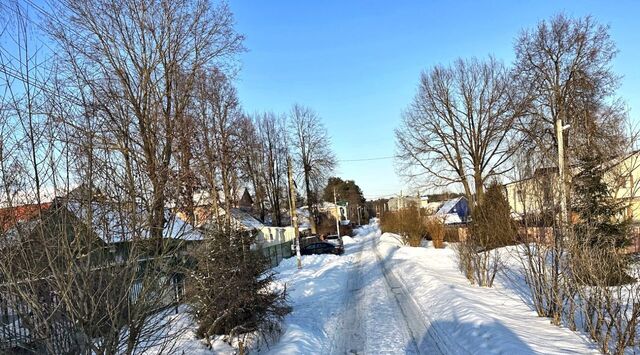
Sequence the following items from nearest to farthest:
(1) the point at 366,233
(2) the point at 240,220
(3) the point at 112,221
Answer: (3) the point at 112,221 < (2) the point at 240,220 < (1) the point at 366,233

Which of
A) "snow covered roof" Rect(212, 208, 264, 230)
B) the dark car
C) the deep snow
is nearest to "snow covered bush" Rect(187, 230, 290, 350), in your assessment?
the deep snow

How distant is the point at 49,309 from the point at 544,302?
9.52 metres

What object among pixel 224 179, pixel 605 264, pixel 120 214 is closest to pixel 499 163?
pixel 224 179

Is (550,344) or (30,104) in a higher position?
(30,104)

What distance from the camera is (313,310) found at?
483 inches

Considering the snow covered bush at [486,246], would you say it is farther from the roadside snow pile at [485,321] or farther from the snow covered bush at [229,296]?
the snow covered bush at [229,296]

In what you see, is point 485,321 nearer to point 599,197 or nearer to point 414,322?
point 414,322

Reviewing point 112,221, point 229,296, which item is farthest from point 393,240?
point 112,221

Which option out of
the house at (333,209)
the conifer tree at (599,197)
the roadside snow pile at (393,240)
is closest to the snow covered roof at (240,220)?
the conifer tree at (599,197)

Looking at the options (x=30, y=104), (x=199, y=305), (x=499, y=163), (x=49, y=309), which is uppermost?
(x=499, y=163)

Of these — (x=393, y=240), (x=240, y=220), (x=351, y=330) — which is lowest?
(x=351, y=330)

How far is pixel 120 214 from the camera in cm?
430

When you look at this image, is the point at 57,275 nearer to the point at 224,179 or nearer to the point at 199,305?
the point at 199,305

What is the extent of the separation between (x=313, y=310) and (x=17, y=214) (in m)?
9.30
